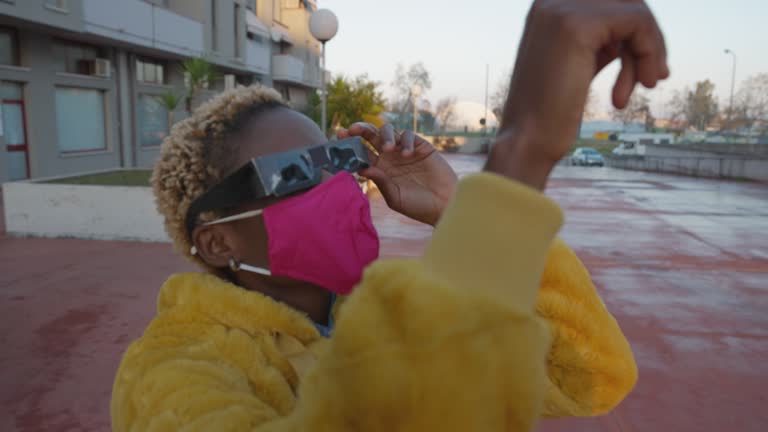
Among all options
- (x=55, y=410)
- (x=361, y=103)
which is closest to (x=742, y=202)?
(x=361, y=103)

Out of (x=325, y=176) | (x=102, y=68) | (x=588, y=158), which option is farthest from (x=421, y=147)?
(x=588, y=158)

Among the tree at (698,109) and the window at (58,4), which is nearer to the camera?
the window at (58,4)

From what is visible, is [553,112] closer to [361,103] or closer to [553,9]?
[553,9]

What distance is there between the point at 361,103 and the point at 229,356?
21.8 meters

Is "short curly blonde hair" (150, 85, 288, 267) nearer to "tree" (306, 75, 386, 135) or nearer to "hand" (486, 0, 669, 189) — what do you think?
"hand" (486, 0, 669, 189)

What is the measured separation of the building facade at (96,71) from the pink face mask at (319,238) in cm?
1387

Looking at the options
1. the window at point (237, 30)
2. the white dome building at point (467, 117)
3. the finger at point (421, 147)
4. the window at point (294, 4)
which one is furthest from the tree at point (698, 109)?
the finger at point (421, 147)

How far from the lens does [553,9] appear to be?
74 centimetres

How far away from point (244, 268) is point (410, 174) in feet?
2.04

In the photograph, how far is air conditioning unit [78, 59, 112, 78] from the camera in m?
17.1

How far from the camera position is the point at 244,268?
4.91ft

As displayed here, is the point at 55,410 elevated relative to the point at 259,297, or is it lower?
lower

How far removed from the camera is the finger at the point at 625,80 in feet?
2.57

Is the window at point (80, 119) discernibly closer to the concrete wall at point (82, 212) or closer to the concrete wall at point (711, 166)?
the concrete wall at point (82, 212)
